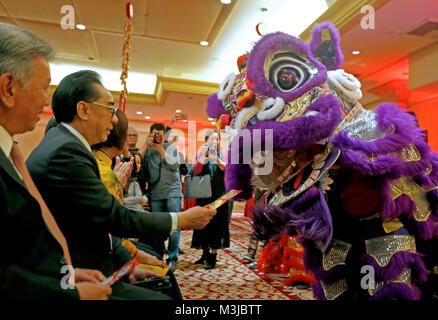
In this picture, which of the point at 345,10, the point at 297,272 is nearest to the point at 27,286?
the point at 297,272

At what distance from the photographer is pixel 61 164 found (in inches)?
35.0

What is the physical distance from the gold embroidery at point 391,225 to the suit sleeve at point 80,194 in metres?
0.81

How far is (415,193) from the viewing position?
109 cm

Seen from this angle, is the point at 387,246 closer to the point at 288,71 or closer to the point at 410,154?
the point at 410,154

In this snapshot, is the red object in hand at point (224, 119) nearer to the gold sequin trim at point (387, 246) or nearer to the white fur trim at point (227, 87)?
the white fur trim at point (227, 87)

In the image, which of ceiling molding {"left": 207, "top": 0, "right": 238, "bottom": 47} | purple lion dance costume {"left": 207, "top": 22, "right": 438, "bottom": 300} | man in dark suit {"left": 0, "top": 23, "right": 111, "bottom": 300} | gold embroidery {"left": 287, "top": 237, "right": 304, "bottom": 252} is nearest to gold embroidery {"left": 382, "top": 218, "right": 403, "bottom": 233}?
purple lion dance costume {"left": 207, "top": 22, "right": 438, "bottom": 300}

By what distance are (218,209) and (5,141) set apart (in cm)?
250

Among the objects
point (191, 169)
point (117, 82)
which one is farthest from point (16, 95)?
point (117, 82)

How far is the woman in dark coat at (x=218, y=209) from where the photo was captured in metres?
3.08

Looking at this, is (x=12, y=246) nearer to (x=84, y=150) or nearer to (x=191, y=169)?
(x=84, y=150)

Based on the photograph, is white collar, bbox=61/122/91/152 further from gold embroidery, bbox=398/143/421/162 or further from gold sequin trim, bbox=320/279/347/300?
gold embroidery, bbox=398/143/421/162

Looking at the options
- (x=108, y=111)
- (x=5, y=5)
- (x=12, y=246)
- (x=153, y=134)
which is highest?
(x=5, y=5)

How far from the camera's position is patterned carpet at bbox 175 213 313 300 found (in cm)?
227
